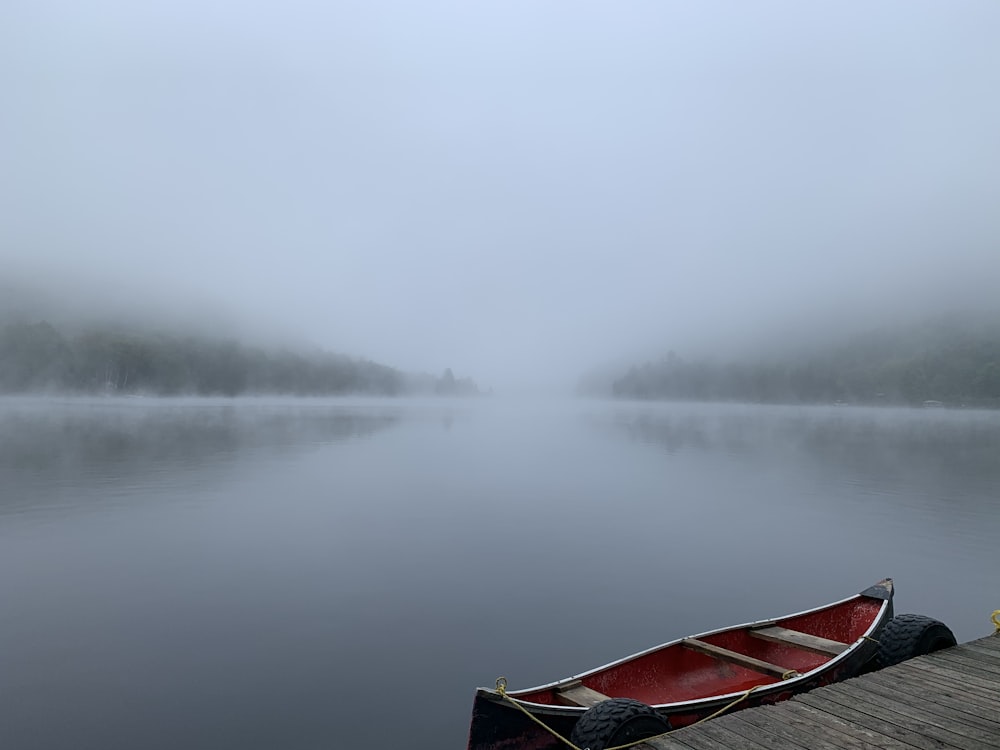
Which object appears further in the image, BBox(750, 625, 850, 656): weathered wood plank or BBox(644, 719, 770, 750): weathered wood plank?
BBox(750, 625, 850, 656): weathered wood plank

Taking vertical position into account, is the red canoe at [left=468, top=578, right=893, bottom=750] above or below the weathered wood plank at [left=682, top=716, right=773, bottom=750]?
below

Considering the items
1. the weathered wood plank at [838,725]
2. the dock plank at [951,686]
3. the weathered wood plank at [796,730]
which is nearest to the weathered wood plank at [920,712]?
the dock plank at [951,686]

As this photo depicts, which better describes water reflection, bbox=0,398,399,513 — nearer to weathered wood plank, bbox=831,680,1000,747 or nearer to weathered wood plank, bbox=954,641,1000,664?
weathered wood plank, bbox=831,680,1000,747

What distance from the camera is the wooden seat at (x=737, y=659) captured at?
Result: 9.84 meters

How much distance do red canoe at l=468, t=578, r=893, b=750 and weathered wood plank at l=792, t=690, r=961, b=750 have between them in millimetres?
574

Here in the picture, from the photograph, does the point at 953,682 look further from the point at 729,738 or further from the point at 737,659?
the point at 729,738

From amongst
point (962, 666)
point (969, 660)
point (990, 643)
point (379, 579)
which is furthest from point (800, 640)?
point (379, 579)

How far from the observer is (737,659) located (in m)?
10.3

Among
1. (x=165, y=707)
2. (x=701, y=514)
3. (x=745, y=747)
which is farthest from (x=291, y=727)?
(x=701, y=514)

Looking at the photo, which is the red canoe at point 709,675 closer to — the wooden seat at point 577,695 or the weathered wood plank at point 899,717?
the wooden seat at point 577,695

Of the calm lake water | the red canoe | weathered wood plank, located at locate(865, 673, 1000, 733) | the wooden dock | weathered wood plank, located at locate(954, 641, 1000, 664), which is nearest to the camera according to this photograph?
the wooden dock

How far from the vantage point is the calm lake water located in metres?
11.5

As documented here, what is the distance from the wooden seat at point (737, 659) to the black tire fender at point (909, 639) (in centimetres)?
203

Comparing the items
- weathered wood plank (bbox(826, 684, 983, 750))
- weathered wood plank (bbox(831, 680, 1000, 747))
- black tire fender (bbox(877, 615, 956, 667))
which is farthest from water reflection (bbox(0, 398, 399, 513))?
black tire fender (bbox(877, 615, 956, 667))
